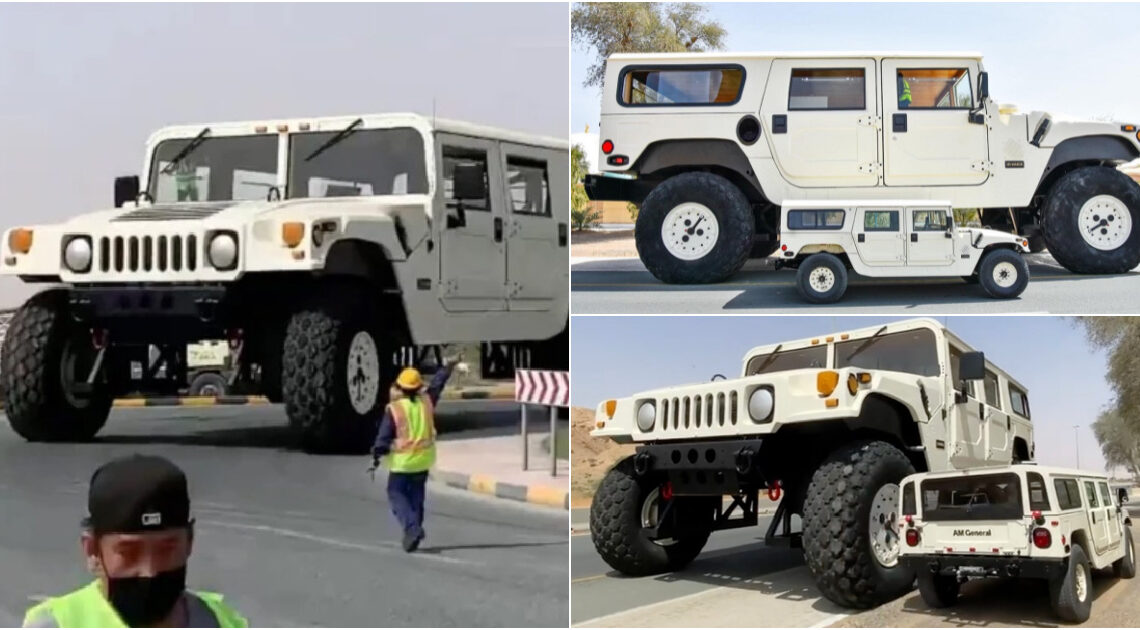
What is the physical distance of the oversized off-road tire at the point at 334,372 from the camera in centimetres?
473

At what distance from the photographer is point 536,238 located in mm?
5094

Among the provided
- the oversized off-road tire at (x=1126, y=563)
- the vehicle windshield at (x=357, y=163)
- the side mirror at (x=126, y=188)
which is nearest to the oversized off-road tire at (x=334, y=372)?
the vehicle windshield at (x=357, y=163)

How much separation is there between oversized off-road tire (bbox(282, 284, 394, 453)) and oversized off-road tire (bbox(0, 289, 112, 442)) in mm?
1080

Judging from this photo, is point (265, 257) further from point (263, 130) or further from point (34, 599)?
point (34, 599)

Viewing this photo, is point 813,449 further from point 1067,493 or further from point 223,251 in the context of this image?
point 223,251

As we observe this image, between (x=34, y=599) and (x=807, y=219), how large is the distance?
433 cm

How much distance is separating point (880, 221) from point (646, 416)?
1637 millimetres

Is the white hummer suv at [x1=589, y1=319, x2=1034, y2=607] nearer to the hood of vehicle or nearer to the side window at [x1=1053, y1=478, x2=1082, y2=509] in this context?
the side window at [x1=1053, y1=478, x2=1082, y2=509]

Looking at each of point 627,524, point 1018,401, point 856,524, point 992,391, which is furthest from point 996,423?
point 627,524

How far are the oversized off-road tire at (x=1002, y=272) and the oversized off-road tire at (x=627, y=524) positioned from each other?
6.35ft

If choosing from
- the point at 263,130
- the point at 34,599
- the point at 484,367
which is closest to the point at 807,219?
the point at 484,367

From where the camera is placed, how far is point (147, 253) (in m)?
4.78

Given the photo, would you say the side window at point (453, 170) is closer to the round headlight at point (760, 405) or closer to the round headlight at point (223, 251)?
the round headlight at point (223, 251)

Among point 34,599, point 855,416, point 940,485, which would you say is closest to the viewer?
point 855,416
